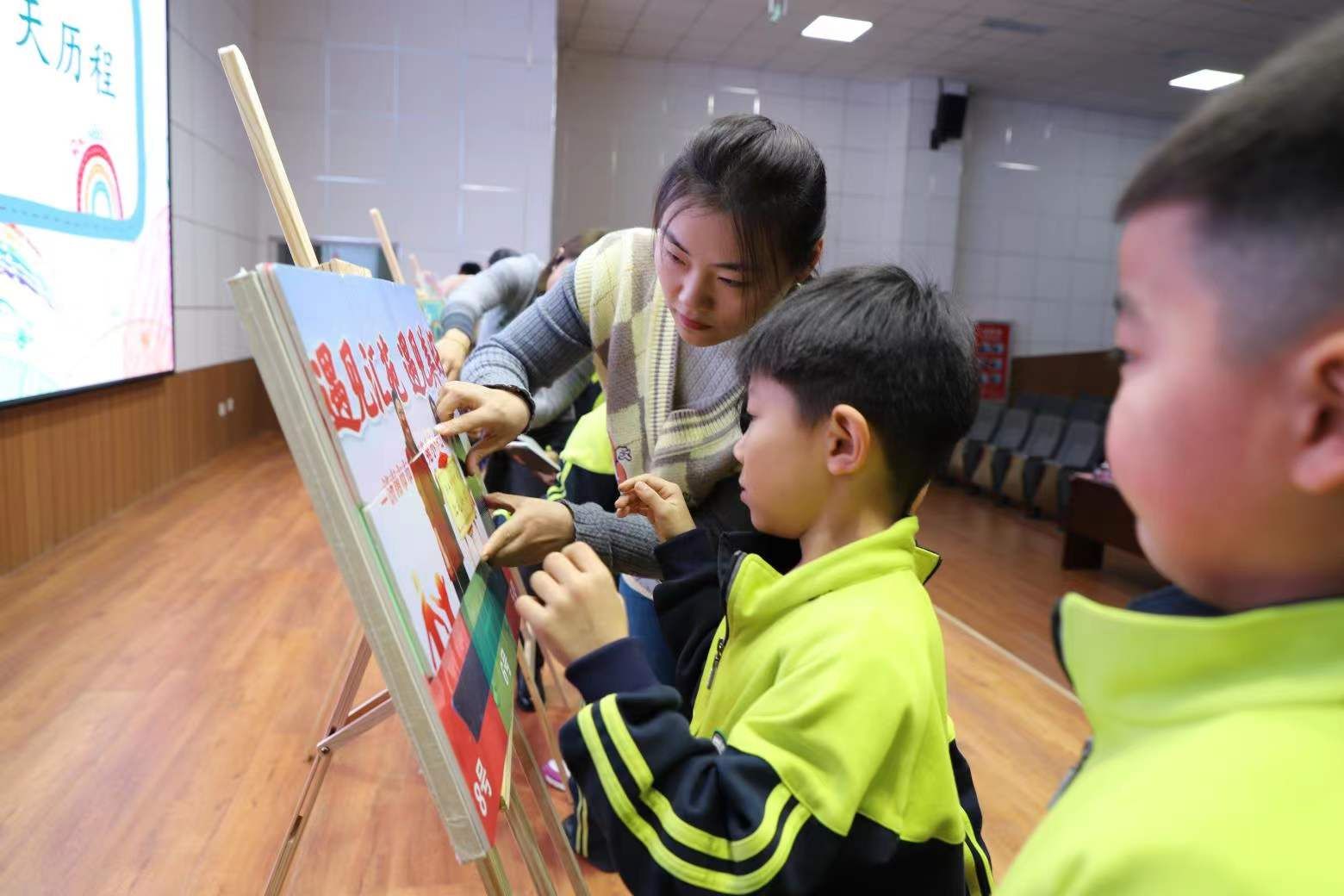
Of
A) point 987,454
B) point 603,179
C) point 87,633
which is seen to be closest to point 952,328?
point 87,633

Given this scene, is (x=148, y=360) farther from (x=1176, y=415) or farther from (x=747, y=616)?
(x=1176, y=415)

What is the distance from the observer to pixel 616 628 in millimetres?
729

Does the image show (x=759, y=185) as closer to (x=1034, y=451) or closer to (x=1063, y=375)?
(x=1034, y=451)

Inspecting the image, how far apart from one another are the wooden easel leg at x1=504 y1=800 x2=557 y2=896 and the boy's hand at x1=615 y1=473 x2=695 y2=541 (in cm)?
33

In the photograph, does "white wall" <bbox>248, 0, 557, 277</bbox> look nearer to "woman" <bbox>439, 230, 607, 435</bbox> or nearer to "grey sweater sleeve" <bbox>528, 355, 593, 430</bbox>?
"woman" <bbox>439, 230, 607, 435</bbox>

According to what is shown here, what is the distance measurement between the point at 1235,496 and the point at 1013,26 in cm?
785

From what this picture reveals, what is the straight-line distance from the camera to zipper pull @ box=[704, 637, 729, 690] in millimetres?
903

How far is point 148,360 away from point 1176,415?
5.14 meters

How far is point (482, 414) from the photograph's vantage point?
3.76 ft

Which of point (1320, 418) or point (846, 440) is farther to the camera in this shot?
point (846, 440)

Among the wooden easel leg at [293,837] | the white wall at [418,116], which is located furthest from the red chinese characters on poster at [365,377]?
the white wall at [418,116]

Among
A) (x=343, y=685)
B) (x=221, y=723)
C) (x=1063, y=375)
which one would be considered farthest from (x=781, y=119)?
(x=343, y=685)

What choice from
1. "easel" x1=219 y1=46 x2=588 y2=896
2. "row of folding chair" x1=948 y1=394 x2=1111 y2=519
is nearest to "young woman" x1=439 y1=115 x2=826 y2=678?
"easel" x1=219 y1=46 x2=588 y2=896

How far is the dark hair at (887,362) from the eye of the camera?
85 centimetres
